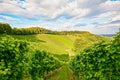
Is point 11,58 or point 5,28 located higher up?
point 5,28

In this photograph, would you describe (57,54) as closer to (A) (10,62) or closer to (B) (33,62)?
(B) (33,62)

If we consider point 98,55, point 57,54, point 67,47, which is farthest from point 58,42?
point 98,55

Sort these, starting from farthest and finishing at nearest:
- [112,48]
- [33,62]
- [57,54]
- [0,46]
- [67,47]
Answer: [67,47] → [57,54] → [33,62] → [112,48] → [0,46]

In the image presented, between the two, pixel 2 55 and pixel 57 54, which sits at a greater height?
pixel 2 55

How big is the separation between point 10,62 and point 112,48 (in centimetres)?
581

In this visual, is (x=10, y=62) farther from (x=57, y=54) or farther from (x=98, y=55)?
(x=57, y=54)

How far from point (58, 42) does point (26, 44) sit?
122 meters

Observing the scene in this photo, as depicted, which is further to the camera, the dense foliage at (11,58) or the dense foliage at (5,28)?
the dense foliage at (5,28)

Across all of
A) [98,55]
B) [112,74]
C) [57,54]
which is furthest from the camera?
[57,54]

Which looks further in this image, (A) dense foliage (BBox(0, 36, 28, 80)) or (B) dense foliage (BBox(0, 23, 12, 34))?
(B) dense foliage (BBox(0, 23, 12, 34))

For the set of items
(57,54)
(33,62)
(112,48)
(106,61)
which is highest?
(112,48)

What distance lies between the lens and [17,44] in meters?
13.5

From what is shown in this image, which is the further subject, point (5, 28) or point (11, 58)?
point (5, 28)

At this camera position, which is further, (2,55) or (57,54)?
(57,54)
